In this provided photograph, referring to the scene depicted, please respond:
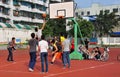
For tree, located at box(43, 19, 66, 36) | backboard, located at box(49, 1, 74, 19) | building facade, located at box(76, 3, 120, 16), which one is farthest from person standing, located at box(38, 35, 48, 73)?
building facade, located at box(76, 3, 120, 16)

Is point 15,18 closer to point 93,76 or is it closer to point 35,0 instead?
point 35,0

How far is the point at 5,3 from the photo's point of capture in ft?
260

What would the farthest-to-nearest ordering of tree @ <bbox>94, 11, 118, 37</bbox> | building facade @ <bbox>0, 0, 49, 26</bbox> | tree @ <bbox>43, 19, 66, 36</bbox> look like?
tree @ <bbox>94, 11, 118, 37</bbox> < building facade @ <bbox>0, 0, 49, 26</bbox> < tree @ <bbox>43, 19, 66, 36</bbox>

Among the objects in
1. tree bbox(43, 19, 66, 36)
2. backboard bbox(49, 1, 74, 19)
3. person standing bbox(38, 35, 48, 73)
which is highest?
backboard bbox(49, 1, 74, 19)

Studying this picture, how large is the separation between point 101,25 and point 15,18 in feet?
70.8

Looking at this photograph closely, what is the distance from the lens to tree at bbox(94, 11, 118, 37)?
289ft

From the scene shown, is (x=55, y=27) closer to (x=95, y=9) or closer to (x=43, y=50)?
(x=95, y=9)

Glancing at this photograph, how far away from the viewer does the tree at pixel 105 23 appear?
88.0 metres

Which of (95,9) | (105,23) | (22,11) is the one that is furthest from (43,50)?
(95,9)

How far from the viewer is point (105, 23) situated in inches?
3457

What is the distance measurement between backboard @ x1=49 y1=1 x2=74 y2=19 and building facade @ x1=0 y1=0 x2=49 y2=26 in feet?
160

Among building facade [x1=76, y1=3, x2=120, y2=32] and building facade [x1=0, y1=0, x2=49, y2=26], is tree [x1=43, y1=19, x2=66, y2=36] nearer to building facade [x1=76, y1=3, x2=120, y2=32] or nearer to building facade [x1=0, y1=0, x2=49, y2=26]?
building facade [x1=0, y1=0, x2=49, y2=26]

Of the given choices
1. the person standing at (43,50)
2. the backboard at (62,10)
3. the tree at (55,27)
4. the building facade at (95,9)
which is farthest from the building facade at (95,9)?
the person standing at (43,50)

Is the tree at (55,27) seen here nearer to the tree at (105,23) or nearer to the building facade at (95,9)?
the tree at (105,23)
